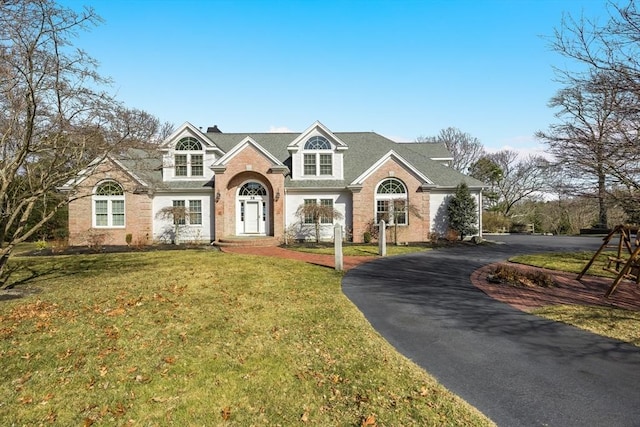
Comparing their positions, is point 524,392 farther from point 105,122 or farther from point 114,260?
point 114,260

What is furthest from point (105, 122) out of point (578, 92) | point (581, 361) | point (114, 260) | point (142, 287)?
point (578, 92)

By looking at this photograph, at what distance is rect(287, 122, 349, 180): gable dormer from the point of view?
76.2 feet

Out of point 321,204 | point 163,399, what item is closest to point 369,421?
point 163,399

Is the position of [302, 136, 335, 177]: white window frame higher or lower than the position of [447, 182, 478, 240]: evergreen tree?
higher

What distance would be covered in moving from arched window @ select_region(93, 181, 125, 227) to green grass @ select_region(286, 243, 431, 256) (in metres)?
11.5

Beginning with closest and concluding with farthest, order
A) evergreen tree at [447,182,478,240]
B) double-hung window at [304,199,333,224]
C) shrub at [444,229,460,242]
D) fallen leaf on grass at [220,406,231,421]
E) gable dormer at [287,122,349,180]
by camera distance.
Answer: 1. fallen leaf on grass at [220,406,231,421]
2. double-hung window at [304,199,333,224]
3. shrub at [444,229,460,242]
4. evergreen tree at [447,182,478,240]
5. gable dormer at [287,122,349,180]

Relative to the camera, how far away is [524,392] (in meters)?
4.42

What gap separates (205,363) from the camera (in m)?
5.16

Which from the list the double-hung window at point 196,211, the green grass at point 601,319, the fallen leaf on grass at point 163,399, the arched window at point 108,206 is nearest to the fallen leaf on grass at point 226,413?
the fallen leaf on grass at point 163,399

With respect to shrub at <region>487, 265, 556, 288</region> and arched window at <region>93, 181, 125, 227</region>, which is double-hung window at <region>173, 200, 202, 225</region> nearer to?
arched window at <region>93, 181, 125, 227</region>

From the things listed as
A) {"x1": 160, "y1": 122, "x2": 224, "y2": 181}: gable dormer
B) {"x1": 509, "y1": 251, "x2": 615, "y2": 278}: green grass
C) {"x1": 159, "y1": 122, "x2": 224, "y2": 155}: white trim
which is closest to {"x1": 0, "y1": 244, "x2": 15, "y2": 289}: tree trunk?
{"x1": 160, "y1": 122, "x2": 224, "y2": 181}: gable dormer

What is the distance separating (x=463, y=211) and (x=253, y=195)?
553 inches

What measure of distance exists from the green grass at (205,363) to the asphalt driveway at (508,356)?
47 cm

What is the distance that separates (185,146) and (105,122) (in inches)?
521
